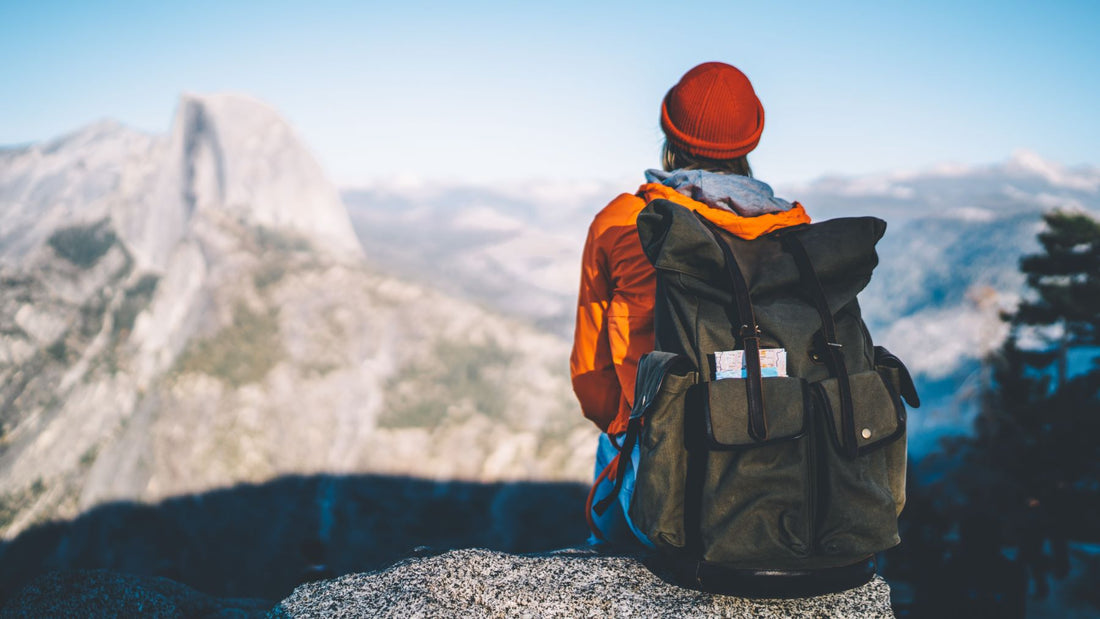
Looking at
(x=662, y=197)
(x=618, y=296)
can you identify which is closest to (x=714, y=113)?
(x=662, y=197)

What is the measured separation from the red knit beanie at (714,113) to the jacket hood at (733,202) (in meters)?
0.31

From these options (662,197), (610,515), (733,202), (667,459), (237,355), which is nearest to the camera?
(667,459)

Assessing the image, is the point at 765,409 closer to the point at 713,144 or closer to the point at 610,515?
the point at 713,144

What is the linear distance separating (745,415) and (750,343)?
0.28 metres

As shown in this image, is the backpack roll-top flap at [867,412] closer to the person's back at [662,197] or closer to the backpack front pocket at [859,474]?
the backpack front pocket at [859,474]

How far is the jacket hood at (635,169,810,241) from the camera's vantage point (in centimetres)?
282

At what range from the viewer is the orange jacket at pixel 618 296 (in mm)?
2967

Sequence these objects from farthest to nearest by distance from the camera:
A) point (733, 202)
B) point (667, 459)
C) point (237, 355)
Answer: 1. point (237, 355)
2. point (733, 202)
3. point (667, 459)

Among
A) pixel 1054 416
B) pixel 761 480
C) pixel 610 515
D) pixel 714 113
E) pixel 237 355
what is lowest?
pixel 237 355

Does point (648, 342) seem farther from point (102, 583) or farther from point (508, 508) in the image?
point (508, 508)

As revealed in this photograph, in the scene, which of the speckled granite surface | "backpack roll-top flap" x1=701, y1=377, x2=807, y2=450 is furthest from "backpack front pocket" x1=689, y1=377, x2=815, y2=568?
the speckled granite surface

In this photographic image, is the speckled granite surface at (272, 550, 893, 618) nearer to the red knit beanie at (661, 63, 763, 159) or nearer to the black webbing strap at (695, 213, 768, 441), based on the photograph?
the black webbing strap at (695, 213, 768, 441)

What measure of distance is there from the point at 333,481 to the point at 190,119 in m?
130

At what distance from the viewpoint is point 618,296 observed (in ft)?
10.8
